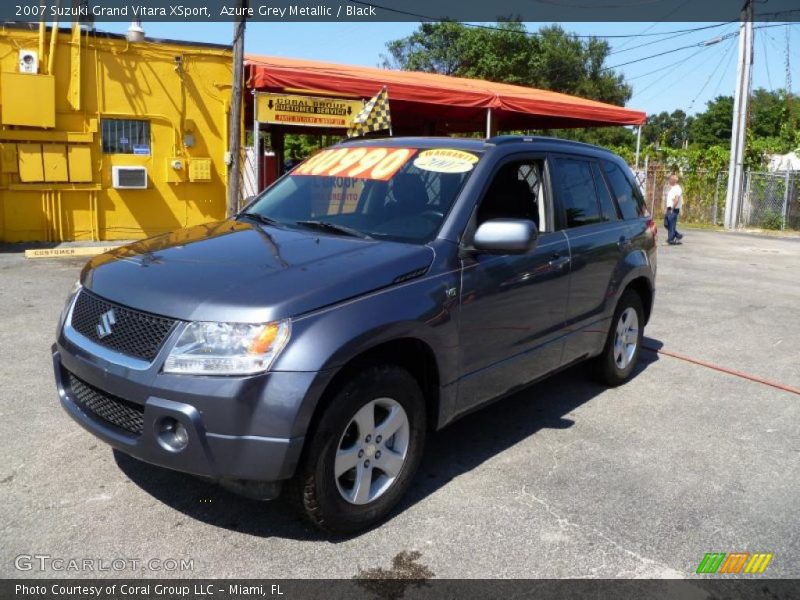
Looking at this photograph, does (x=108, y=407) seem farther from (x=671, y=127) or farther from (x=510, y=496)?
(x=671, y=127)

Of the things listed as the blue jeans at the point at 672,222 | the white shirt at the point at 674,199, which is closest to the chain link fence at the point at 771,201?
the white shirt at the point at 674,199

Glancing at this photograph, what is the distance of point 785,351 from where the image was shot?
6852mm

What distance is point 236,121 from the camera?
11906mm

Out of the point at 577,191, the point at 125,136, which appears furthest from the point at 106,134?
the point at 577,191

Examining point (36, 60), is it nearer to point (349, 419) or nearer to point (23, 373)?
point (23, 373)

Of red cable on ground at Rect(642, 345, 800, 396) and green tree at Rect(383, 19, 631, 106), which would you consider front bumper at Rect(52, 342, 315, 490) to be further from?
green tree at Rect(383, 19, 631, 106)

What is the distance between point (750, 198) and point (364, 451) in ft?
72.1

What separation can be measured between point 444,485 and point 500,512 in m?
0.38

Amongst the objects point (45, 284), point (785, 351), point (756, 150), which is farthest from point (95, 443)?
point (756, 150)

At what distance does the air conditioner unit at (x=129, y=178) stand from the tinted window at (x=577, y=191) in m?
9.75

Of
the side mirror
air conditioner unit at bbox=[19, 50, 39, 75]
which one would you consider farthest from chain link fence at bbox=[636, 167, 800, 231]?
the side mirror

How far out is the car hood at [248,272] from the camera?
2895 mm

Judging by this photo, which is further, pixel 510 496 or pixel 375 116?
pixel 375 116

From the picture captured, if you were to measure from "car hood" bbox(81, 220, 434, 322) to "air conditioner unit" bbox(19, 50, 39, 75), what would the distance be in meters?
9.58
